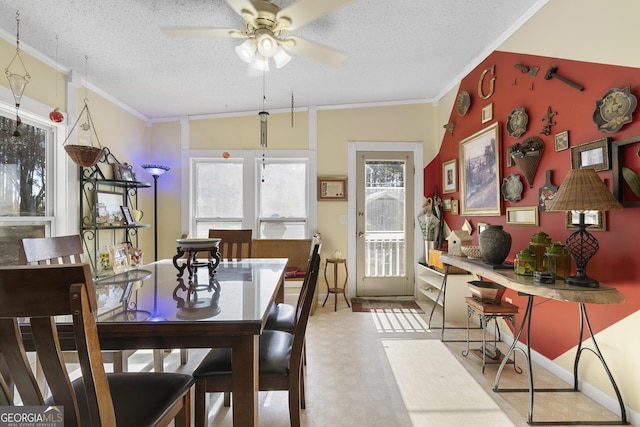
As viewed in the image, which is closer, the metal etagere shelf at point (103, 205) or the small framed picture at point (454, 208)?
the metal etagere shelf at point (103, 205)

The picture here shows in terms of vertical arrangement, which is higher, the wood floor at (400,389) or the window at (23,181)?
the window at (23,181)

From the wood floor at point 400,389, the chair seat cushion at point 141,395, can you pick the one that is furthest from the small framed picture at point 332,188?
the chair seat cushion at point 141,395

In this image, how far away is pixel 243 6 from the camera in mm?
1816

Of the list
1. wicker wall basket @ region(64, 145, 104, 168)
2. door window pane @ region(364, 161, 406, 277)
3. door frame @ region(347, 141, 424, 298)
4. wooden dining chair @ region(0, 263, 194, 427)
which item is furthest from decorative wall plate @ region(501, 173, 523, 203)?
wicker wall basket @ region(64, 145, 104, 168)

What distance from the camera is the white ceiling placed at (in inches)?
88.4

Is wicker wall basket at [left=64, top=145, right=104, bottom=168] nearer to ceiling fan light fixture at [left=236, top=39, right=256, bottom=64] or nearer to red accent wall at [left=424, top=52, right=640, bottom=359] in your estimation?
ceiling fan light fixture at [left=236, top=39, right=256, bottom=64]

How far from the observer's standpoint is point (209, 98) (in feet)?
12.8

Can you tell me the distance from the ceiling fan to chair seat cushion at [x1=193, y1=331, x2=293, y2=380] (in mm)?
1809

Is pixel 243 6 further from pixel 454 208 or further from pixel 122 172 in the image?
pixel 454 208

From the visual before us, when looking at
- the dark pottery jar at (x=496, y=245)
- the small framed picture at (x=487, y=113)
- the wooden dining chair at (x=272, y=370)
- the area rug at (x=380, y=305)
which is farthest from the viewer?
the area rug at (x=380, y=305)

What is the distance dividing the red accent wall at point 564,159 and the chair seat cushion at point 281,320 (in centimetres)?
195

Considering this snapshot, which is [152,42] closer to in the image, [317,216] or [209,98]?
[209,98]

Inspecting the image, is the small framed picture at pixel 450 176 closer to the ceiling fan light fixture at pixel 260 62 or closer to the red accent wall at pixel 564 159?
the red accent wall at pixel 564 159

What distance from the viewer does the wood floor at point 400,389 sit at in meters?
1.87
